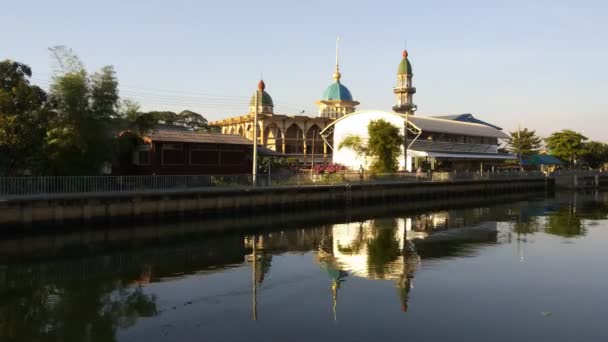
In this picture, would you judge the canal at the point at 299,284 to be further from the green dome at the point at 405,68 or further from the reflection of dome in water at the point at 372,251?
the green dome at the point at 405,68

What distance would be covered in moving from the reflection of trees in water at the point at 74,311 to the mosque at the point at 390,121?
37.4 m

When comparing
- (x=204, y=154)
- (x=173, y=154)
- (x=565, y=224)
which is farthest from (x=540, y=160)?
(x=173, y=154)

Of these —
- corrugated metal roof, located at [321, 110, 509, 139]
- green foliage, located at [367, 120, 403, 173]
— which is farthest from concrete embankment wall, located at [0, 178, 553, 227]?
corrugated metal roof, located at [321, 110, 509, 139]

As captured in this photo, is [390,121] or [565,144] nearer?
[390,121]

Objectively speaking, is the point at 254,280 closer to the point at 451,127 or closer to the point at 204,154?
the point at 204,154

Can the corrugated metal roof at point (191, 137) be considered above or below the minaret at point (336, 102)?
below

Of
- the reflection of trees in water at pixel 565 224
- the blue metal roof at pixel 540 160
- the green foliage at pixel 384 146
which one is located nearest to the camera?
the reflection of trees in water at pixel 565 224

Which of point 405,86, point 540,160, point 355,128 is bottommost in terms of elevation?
point 540,160

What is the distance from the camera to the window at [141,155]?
132ft

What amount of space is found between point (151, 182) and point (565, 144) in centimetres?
9524

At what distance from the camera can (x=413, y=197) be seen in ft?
183

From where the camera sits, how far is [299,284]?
19.3 metres

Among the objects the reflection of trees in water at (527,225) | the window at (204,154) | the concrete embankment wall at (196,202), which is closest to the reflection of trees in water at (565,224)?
the reflection of trees in water at (527,225)

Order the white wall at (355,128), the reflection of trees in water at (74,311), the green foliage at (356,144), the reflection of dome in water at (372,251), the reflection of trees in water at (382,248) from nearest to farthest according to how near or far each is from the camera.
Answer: the reflection of trees in water at (74,311), the reflection of dome in water at (372,251), the reflection of trees in water at (382,248), the green foliage at (356,144), the white wall at (355,128)
